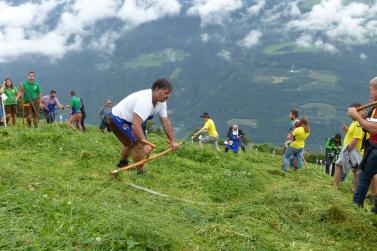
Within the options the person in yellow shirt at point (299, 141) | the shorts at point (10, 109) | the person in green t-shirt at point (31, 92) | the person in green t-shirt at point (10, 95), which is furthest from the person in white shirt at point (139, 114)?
the shorts at point (10, 109)

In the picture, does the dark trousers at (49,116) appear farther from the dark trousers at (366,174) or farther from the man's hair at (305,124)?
the dark trousers at (366,174)

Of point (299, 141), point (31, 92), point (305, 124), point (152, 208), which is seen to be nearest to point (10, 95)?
point (31, 92)

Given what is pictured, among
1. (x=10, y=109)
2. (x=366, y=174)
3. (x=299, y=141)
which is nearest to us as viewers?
(x=366, y=174)

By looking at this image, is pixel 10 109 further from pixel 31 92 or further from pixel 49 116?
pixel 49 116

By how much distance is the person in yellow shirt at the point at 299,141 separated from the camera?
1501cm

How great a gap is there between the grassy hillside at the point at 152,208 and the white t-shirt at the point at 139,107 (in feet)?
4.16

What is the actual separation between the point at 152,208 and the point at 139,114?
1.96 meters

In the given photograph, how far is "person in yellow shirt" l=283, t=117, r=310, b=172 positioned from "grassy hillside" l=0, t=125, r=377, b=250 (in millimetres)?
2965

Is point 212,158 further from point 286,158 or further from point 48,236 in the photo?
point 48,236

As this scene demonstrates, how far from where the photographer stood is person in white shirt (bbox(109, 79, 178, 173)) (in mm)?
8406

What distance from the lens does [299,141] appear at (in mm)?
15305

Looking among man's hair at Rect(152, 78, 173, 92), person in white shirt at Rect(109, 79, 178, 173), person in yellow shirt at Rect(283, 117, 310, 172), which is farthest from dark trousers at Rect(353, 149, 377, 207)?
person in yellow shirt at Rect(283, 117, 310, 172)

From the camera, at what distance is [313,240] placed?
6441 millimetres

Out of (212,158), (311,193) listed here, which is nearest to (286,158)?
(212,158)
